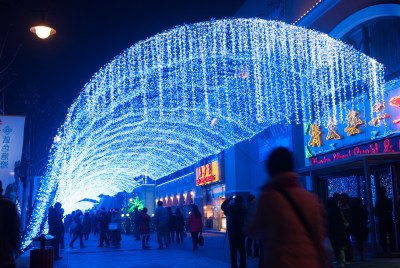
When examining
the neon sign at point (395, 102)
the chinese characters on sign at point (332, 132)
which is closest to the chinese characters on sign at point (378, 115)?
the neon sign at point (395, 102)

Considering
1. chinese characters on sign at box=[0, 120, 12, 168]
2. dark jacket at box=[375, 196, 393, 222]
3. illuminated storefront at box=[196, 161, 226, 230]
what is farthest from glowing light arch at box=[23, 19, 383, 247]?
chinese characters on sign at box=[0, 120, 12, 168]

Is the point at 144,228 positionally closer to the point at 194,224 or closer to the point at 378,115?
the point at 194,224

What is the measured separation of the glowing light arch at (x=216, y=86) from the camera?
49.5ft

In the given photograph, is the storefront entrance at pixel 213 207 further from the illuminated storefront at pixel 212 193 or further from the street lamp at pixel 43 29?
the street lamp at pixel 43 29

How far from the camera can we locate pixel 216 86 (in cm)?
2080

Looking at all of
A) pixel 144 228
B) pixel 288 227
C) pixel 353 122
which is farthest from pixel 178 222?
pixel 288 227

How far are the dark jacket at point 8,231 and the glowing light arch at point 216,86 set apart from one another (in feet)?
31.3

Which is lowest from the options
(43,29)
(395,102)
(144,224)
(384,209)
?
(144,224)

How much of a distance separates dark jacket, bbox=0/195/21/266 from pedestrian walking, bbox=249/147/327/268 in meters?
3.54

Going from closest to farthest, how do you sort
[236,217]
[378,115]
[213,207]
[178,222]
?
1. [236,217]
2. [378,115]
3. [178,222]
4. [213,207]

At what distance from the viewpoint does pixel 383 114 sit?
14.4m

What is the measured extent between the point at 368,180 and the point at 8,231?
9.00 metres

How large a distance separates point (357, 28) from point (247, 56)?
15.3 ft

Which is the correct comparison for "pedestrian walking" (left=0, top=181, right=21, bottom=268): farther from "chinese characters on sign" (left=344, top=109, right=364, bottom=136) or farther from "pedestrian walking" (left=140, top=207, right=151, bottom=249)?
"chinese characters on sign" (left=344, top=109, right=364, bottom=136)
